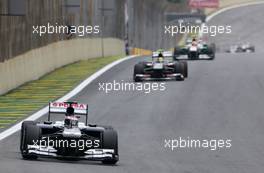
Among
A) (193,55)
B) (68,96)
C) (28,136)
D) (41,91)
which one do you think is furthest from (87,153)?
(193,55)

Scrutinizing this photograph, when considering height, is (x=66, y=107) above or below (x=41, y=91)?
above

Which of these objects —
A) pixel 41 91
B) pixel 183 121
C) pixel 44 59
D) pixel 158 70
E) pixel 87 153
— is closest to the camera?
pixel 87 153

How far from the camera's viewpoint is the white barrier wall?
37269 mm

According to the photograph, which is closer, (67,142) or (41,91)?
(67,142)

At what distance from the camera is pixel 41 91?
3781 cm

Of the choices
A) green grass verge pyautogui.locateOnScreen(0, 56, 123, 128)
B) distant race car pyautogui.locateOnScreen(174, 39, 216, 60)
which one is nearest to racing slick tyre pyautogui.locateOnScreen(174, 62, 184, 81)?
green grass verge pyautogui.locateOnScreen(0, 56, 123, 128)

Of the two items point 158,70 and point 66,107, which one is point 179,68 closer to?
point 158,70

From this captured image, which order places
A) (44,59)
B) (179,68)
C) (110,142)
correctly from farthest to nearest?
(44,59) < (179,68) < (110,142)

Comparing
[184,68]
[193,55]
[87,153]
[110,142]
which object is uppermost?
[110,142]

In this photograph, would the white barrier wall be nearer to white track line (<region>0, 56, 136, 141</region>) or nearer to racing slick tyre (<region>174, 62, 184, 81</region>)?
white track line (<region>0, 56, 136, 141</region>)

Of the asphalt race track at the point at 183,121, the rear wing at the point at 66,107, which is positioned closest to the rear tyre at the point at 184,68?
the asphalt race track at the point at 183,121

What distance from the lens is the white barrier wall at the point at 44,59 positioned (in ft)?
122

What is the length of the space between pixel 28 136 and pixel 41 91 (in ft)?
60.0

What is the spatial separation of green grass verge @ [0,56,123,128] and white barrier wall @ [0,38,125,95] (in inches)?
11.1
